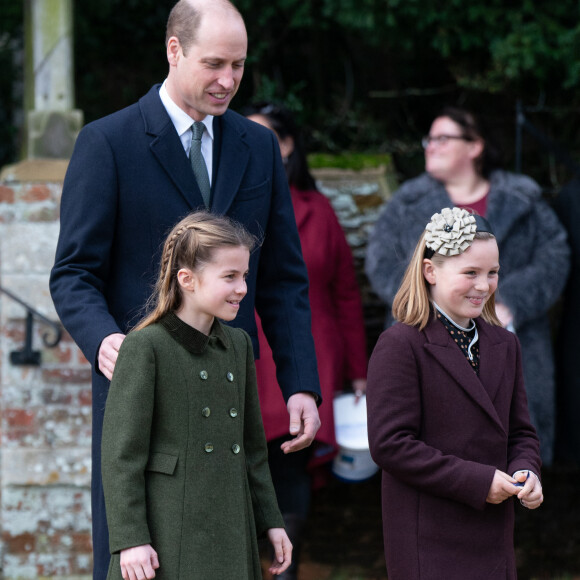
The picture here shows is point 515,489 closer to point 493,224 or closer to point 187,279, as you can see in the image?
point 187,279

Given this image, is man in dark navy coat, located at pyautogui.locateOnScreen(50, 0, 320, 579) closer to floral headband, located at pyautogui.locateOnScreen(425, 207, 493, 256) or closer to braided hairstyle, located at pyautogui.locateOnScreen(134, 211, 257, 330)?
braided hairstyle, located at pyautogui.locateOnScreen(134, 211, 257, 330)

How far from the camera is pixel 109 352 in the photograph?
2.50 m

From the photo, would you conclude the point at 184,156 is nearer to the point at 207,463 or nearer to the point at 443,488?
the point at 207,463

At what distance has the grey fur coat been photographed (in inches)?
172

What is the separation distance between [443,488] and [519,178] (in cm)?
211

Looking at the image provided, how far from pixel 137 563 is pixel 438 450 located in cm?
82

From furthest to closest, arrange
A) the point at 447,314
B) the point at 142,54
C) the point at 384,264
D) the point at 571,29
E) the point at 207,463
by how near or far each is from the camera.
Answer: the point at 142,54 → the point at 571,29 → the point at 384,264 → the point at 447,314 → the point at 207,463

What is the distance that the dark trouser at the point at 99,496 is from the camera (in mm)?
2695

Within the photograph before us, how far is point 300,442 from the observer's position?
2721mm

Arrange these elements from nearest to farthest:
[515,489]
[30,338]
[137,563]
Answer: [137,563], [515,489], [30,338]

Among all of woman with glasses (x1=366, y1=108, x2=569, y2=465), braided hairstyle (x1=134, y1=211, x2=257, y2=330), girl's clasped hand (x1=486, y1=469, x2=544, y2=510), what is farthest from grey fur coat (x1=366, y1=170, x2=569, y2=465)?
braided hairstyle (x1=134, y1=211, x2=257, y2=330)

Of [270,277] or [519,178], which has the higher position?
[519,178]

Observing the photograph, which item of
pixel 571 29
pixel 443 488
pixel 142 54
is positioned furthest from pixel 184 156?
pixel 142 54

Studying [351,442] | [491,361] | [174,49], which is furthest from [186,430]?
[351,442]
